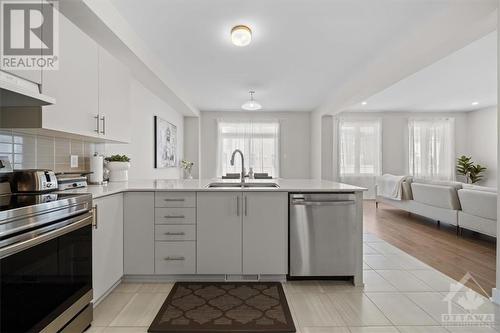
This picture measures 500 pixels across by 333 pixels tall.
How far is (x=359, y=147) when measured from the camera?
24.8ft

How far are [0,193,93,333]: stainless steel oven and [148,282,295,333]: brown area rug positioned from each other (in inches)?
20.8

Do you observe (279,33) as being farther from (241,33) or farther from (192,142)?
(192,142)

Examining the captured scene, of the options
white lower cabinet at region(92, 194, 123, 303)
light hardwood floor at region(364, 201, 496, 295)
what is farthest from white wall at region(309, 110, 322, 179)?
white lower cabinet at region(92, 194, 123, 303)

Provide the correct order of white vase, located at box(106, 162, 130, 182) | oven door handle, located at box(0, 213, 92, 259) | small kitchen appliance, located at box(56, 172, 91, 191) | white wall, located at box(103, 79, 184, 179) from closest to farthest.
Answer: oven door handle, located at box(0, 213, 92, 259), small kitchen appliance, located at box(56, 172, 91, 191), white vase, located at box(106, 162, 130, 182), white wall, located at box(103, 79, 184, 179)

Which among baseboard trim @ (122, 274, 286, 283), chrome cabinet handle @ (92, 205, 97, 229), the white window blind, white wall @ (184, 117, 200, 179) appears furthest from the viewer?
the white window blind

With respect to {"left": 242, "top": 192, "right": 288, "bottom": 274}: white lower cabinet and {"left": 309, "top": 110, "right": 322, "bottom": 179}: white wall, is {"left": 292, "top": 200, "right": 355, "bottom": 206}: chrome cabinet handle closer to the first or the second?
{"left": 242, "top": 192, "right": 288, "bottom": 274}: white lower cabinet

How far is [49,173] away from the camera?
1.80m

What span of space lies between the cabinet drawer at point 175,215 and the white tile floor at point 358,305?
22.1 inches

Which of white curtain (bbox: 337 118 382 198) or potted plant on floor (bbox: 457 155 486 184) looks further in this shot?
white curtain (bbox: 337 118 382 198)

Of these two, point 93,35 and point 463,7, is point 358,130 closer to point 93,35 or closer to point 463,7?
point 463,7

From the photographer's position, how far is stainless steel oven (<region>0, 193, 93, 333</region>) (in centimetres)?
110

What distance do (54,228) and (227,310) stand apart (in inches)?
48.3

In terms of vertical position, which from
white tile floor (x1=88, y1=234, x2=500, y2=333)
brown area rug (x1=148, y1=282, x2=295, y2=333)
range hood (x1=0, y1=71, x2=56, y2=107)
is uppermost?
range hood (x1=0, y1=71, x2=56, y2=107)

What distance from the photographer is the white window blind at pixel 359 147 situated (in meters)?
7.55
